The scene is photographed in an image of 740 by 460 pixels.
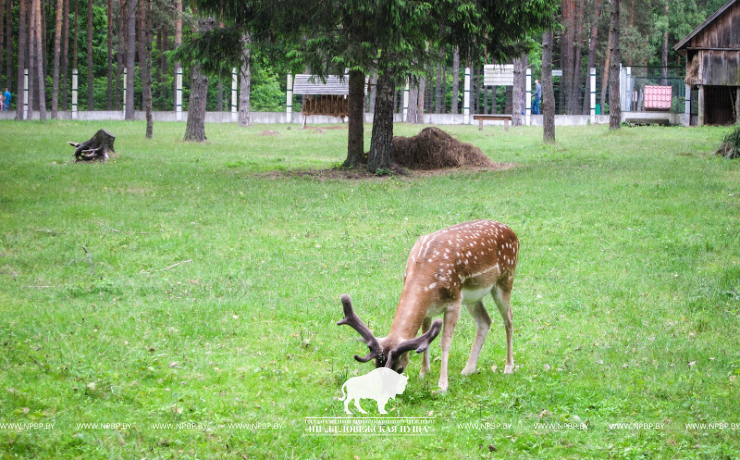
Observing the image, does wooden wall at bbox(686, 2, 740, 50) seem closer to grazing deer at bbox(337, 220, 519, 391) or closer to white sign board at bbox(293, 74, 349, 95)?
white sign board at bbox(293, 74, 349, 95)

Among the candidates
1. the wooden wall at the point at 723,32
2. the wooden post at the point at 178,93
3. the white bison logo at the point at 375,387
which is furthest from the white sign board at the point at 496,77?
the white bison logo at the point at 375,387

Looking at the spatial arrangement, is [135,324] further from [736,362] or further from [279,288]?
[736,362]

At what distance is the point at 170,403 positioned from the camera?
20.3ft

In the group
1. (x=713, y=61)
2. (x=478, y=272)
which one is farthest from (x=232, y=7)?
(x=713, y=61)

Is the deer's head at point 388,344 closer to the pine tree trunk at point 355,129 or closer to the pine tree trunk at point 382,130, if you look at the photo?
the pine tree trunk at point 382,130

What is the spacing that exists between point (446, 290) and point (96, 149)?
17.3 meters

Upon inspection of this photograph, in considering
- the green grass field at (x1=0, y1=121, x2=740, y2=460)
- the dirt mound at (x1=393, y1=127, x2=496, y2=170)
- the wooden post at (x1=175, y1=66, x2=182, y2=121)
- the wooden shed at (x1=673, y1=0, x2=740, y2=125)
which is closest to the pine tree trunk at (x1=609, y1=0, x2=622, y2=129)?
the wooden shed at (x1=673, y1=0, x2=740, y2=125)

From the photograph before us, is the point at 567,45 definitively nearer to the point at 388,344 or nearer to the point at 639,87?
the point at 639,87

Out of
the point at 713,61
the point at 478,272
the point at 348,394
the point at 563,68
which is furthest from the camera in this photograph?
the point at 563,68

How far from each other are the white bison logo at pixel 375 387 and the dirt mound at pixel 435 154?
15723 mm

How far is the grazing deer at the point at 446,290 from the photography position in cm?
620

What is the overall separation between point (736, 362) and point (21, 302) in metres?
7.27

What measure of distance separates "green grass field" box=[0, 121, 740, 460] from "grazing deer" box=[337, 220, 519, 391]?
1.31ft

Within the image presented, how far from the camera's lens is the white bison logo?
609 centimetres
